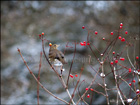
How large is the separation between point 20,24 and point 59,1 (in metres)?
1.39

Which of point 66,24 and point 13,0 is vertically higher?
point 13,0

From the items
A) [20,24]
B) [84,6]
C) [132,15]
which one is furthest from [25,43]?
[132,15]

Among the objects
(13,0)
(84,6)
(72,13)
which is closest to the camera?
(84,6)

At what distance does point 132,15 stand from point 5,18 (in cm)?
422

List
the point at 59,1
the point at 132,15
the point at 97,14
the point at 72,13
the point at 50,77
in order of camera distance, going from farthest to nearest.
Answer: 1. the point at 59,1
2. the point at 72,13
3. the point at 97,14
4. the point at 50,77
5. the point at 132,15

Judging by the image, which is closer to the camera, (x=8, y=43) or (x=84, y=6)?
(x=84, y=6)

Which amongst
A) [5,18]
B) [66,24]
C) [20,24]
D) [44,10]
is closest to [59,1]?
[44,10]

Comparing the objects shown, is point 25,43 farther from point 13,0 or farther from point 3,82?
point 13,0

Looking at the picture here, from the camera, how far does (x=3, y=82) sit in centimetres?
490

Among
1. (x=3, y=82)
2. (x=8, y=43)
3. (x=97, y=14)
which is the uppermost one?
(x=97, y=14)

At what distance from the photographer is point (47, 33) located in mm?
4551

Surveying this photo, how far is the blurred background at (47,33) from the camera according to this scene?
11.2 ft

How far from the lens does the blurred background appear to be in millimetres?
3428

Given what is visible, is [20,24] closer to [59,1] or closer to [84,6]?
[59,1]
